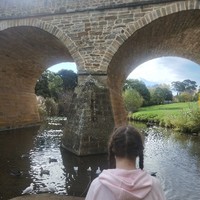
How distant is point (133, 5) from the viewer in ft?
37.5

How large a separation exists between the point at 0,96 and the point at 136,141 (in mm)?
15802

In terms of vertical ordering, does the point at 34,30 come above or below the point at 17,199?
above

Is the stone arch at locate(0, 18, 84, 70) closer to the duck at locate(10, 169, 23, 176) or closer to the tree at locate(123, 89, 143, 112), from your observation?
the duck at locate(10, 169, 23, 176)

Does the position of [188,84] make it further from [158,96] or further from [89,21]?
[89,21]

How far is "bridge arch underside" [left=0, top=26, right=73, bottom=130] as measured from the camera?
45.9 ft

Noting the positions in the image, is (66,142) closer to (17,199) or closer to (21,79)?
(17,199)

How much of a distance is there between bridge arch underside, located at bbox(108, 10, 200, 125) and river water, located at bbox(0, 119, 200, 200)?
2.45 meters

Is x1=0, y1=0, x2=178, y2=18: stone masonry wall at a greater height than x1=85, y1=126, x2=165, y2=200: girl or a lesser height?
greater

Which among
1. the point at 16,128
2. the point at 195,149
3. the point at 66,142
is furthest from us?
the point at 16,128

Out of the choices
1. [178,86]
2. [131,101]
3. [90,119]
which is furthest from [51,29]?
[178,86]

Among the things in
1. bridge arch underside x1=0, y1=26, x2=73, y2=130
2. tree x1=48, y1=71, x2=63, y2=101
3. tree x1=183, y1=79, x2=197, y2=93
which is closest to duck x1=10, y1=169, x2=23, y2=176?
bridge arch underside x1=0, y1=26, x2=73, y2=130

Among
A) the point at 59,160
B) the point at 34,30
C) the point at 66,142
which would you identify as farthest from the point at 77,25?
the point at 59,160

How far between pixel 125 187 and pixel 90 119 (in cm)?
850

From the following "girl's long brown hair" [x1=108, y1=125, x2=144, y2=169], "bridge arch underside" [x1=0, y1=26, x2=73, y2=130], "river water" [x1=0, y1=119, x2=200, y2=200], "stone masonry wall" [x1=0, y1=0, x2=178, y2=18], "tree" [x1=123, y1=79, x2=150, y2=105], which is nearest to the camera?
"girl's long brown hair" [x1=108, y1=125, x2=144, y2=169]
